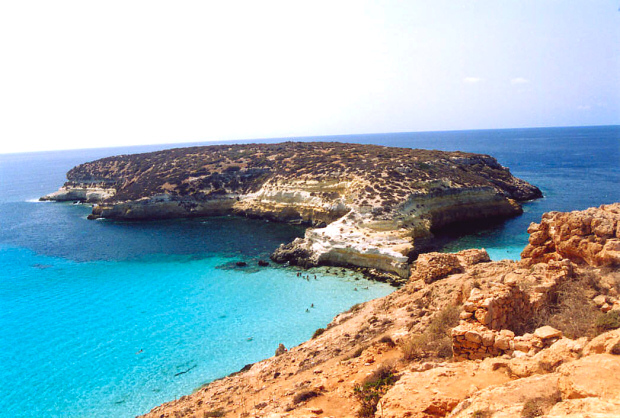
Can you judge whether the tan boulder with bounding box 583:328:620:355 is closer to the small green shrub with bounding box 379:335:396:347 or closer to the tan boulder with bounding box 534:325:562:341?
the tan boulder with bounding box 534:325:562:341

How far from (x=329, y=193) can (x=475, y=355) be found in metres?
33.8

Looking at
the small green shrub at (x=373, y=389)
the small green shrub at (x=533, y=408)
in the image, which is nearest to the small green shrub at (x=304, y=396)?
the small green shrub at (x=373, y=389)

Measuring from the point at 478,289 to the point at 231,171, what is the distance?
50.3 meters

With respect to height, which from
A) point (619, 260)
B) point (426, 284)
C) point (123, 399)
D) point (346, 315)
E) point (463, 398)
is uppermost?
point (619, 260)

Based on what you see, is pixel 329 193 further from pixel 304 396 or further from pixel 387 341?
pixel 304 396

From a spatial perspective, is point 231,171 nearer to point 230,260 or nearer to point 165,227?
point 165,227

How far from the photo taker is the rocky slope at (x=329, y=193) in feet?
98.2

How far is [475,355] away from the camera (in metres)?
8.37

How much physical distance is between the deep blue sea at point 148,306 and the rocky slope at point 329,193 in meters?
2.76

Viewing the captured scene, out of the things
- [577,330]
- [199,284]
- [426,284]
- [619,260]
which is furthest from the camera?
[199,284]

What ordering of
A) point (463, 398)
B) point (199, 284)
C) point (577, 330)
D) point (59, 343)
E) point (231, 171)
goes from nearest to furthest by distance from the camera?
point (463, 398) < point (577, 330) < point (59, 343) < point (199, 284) < point (231, 171)

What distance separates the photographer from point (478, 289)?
34.6 feet

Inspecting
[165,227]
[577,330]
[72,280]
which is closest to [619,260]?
[577,330]

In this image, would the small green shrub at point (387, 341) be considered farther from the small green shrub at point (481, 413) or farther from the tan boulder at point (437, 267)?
the small green shrub at point (481, 413)
